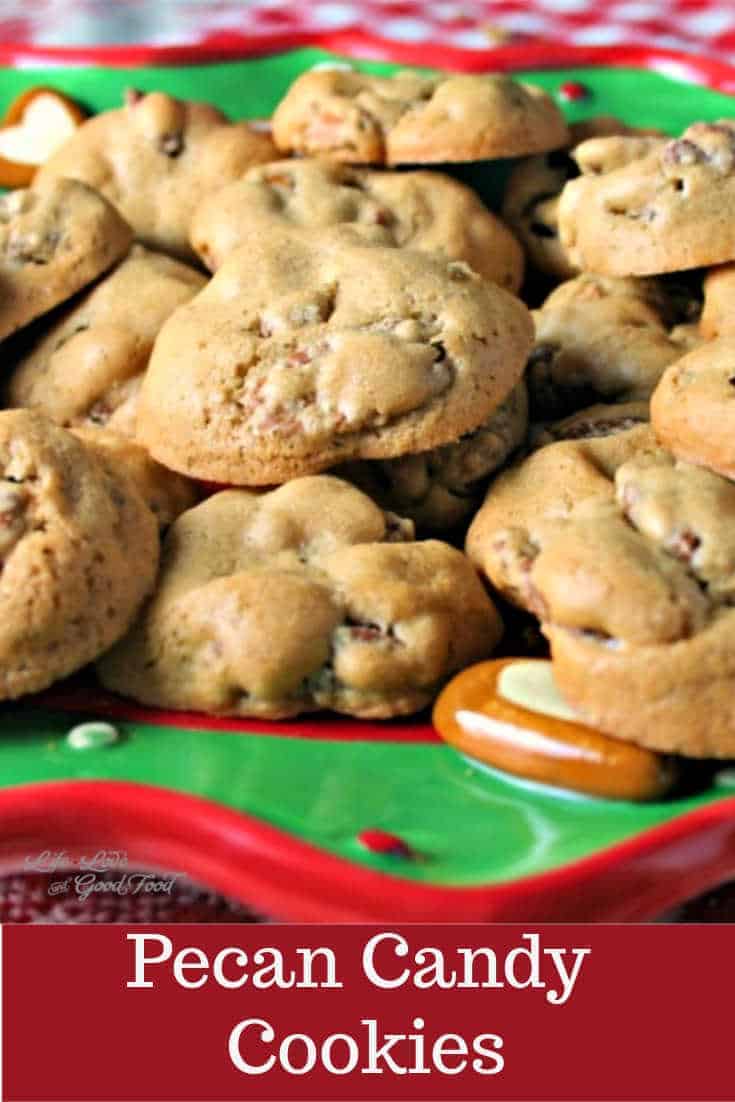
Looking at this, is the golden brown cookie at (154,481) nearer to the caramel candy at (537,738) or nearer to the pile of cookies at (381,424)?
the pile of cookies at (381,424)

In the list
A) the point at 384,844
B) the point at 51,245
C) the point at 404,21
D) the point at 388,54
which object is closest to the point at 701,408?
the point at 384,844

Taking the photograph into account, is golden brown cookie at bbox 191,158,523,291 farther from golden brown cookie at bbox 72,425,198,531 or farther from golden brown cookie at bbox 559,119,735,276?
golden brown cookie at bbox 72,425,198,531

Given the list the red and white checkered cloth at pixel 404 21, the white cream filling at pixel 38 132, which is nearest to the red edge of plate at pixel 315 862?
the white cream filling at pixel 38 132

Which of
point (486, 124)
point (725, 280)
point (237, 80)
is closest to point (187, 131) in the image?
point (237, 80)

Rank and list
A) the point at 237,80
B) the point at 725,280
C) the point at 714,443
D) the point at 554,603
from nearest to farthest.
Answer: the point at 554,603
the point at 714,443
the point at 725,280
the point at 237,80

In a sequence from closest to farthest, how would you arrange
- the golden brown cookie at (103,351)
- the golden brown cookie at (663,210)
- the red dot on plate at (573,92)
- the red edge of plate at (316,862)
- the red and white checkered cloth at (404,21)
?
1. the red edge of plate at (316,862)
2. the golden brown cookie at (663,210)
3. the golden brown cookie at (103,351)
4. the red dot on plate at (573,92)
5. the red and white checkered cloth at (404,21)

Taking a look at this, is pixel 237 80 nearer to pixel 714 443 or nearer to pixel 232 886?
pixel 714 443
